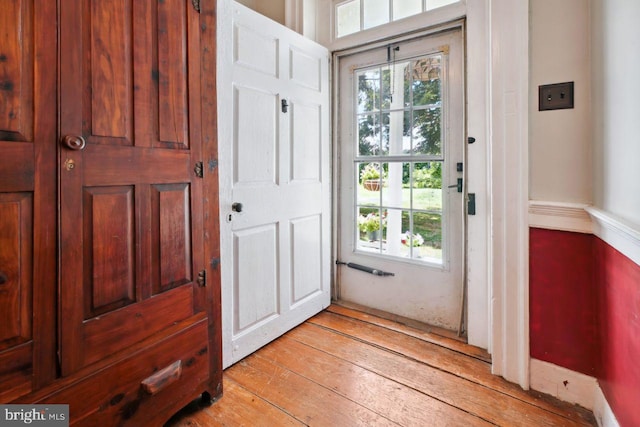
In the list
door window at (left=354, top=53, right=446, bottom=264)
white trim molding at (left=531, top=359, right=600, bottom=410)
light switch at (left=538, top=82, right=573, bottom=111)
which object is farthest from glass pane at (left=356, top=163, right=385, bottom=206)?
white trim molding at (left=531, top=359, right=600, bottom=410)

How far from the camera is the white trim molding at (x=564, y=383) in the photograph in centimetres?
139

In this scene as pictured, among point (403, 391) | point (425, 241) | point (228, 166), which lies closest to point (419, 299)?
point (425, 241)

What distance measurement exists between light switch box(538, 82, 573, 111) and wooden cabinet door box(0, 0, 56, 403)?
174 cm

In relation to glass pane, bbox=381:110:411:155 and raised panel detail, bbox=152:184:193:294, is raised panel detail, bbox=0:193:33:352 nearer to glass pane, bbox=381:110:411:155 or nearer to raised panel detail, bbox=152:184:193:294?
raised panel detail, bbox=152:184:193:294

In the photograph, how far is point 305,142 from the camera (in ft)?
7.07

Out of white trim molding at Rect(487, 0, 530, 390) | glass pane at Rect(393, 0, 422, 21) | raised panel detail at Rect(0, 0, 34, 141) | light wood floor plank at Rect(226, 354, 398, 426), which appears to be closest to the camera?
raised panel detail at Rect(0, 0, 34, 141)

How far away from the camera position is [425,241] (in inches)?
85.6

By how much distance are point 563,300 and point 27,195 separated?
6.35ft

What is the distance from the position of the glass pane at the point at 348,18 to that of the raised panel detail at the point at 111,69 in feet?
5.18

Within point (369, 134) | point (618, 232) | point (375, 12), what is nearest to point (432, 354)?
point (618, 232)

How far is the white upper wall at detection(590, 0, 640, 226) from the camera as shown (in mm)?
971

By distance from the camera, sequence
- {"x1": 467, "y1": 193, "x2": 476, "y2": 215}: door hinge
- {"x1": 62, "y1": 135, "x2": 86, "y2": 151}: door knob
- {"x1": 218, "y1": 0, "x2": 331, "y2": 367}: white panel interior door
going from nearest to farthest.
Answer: {"x1": 62, "y1": 135, "x2": 86, "y2": 151}: door knob, {"x1": 218, "y1": 0, "x2": 331, "y2": 367}: white panel interior door, {"x1": 467, "y1": 193, "x2": 476, "y2": 215}: door hinge

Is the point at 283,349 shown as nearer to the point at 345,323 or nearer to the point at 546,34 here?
the point at 345,323

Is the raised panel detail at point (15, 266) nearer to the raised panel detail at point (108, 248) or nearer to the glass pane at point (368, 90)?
the raised panel detail at point (108, 248)
